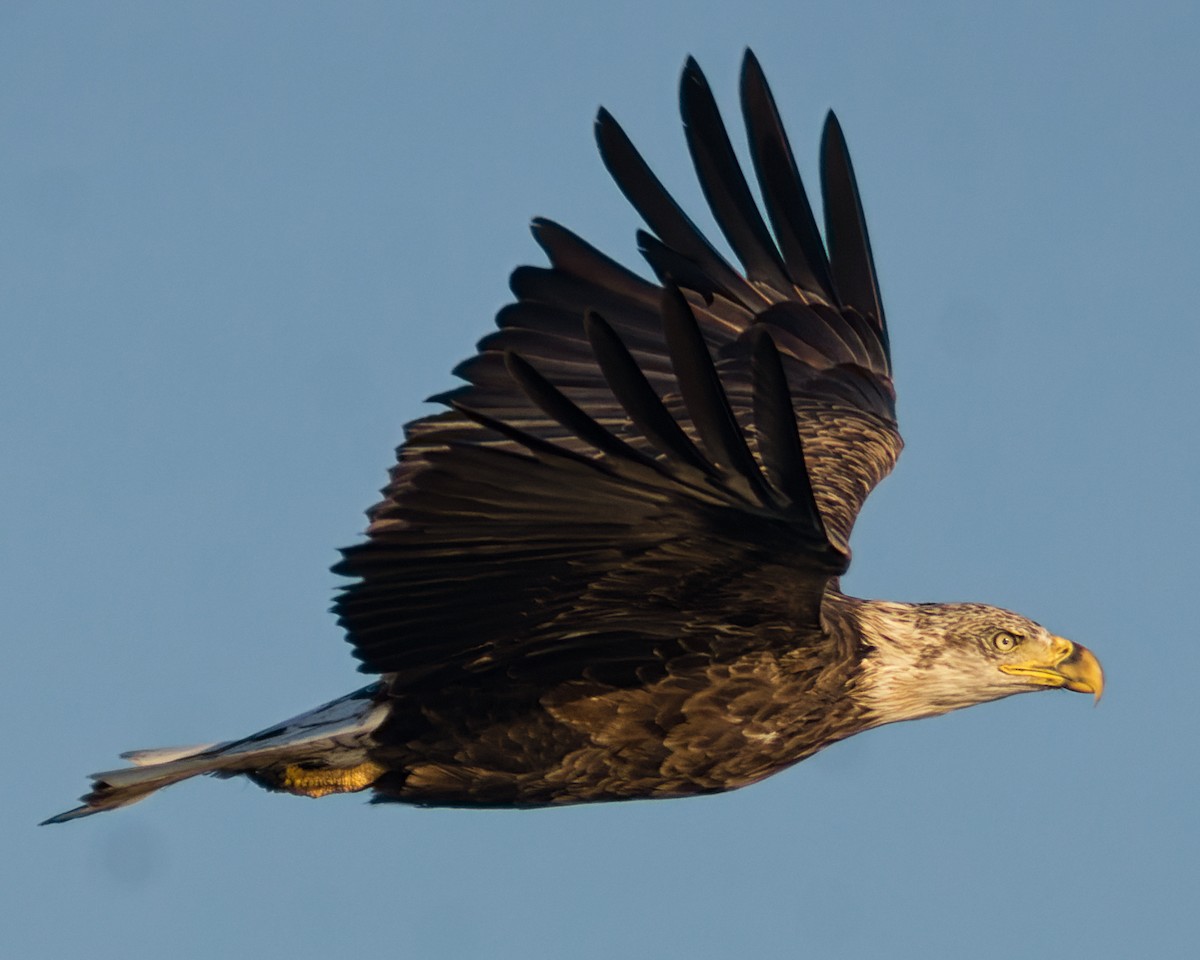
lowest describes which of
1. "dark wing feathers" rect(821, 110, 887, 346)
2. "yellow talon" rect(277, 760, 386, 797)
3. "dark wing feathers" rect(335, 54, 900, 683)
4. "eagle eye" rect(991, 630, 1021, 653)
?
"yellow talon" rect(277, 760, 386, 797)

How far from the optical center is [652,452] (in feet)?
22.1

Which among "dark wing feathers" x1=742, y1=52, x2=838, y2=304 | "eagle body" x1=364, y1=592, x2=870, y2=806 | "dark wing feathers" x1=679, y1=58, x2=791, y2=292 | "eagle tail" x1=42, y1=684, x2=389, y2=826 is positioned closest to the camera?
"eagle body" x1=364, y1=592, x2=870, y2=806

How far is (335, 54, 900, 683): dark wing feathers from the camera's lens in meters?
4.73

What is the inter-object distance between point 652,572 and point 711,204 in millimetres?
2544

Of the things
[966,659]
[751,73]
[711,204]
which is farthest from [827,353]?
[966,659]

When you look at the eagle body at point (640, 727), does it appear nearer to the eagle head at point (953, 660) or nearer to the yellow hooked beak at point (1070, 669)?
the eagle head at point (953, 660)

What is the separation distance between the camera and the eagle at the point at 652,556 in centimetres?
490

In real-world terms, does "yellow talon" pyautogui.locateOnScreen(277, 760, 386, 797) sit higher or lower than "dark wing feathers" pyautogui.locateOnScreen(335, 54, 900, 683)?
lower

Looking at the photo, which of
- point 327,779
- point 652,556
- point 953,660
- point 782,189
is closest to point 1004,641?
point 953,660

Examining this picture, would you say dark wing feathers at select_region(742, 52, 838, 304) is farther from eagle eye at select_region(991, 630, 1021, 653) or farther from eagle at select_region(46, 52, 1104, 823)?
eagle eye at select_region(991, 630, 1021, 653)

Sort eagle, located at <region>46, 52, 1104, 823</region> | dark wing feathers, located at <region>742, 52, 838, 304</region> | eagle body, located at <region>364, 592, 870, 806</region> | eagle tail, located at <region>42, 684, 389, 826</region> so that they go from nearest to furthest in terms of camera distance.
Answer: eagle, located at <region>46, 52, 1104, 823</region>, eagle body, located at <region>364, 592, 870, 806</region>, eagle tail, located at <region>42, 684, 389, 826</region>, dark wing feathers, located at <region>742, 52, 838, 304</region>

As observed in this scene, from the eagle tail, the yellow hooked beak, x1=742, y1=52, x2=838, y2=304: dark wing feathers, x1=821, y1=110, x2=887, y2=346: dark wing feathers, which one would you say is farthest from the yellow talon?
x1=821, y1=110, x2=887, y2=346: dark wing feathers

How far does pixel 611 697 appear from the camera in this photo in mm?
5891

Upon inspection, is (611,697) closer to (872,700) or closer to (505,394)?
(872,700)
